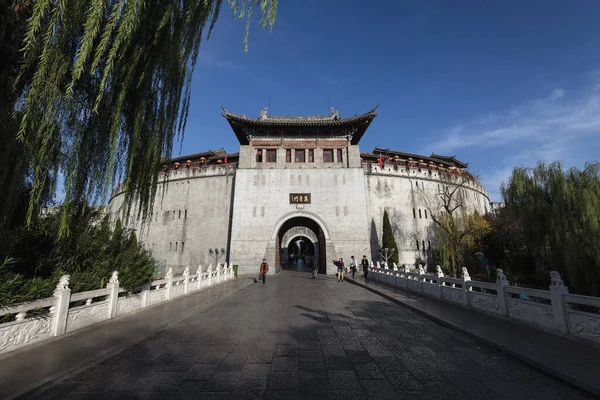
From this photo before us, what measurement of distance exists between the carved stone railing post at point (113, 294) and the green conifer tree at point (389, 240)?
1887 centimetres

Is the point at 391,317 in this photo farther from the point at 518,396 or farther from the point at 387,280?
the point at 387,280

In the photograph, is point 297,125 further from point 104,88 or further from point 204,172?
point 104,88

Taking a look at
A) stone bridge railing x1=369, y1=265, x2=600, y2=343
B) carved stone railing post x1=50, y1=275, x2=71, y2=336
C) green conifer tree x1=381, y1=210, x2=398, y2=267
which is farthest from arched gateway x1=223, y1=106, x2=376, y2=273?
carved stone railing post x1=50, y1=275, x2=71, y2=336

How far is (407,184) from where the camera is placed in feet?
82.7

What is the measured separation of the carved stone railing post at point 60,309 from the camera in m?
4.55

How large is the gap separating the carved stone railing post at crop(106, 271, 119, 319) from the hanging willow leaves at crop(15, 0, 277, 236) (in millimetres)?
2552

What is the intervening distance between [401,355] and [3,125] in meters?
5.57

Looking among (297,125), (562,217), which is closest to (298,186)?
(297,125)

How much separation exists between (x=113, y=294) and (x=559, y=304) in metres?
8.66

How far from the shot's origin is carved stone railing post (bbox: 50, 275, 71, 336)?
4.55 metres

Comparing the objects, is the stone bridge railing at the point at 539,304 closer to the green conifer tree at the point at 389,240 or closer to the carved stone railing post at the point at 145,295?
the carved stone railing post at the point at 145,295

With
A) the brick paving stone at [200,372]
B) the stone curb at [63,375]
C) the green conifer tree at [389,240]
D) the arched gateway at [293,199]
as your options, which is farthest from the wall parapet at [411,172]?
the brick paving stone at [200,372]

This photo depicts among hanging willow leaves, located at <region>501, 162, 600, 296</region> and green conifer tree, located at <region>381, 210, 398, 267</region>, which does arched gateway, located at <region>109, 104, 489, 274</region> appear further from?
hanging willow leaves, located at <region>501, 162, 600, 296</region>

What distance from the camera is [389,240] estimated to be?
72.3 ft
